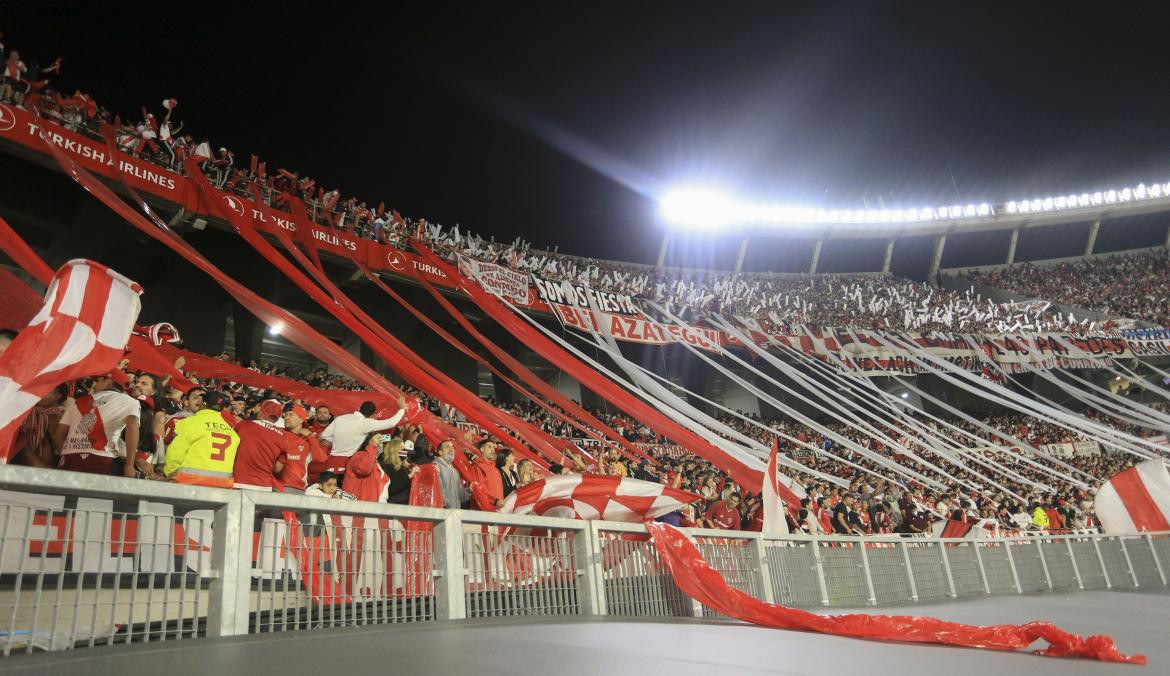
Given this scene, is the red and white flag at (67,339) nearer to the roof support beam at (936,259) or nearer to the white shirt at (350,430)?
the white shirt at (350,430)

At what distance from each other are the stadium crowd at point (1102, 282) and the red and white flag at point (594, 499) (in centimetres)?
3630

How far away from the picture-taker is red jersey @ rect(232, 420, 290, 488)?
526 centimetres

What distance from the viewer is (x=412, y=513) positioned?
349 cm

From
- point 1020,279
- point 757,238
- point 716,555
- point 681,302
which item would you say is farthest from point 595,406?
point 1020,279

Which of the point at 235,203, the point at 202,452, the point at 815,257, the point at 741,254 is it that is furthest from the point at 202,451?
the point at 815,257

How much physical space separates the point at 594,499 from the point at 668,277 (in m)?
25.6

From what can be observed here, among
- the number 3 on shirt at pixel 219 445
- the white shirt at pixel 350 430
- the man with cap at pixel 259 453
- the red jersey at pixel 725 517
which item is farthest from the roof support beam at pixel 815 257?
the number 3 on shirt at pixel 219 445

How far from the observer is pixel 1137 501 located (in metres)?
10.9

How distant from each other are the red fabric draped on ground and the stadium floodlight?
31.6 metres

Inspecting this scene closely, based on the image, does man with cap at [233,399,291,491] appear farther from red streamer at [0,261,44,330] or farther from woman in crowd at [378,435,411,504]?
red streamer at [0,261,44,330]

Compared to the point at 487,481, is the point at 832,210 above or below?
above

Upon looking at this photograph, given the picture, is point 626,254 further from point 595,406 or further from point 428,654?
point 428,654

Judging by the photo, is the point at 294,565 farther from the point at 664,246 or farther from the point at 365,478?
the point at 664,246

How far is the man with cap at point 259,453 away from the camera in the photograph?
5.25 m
